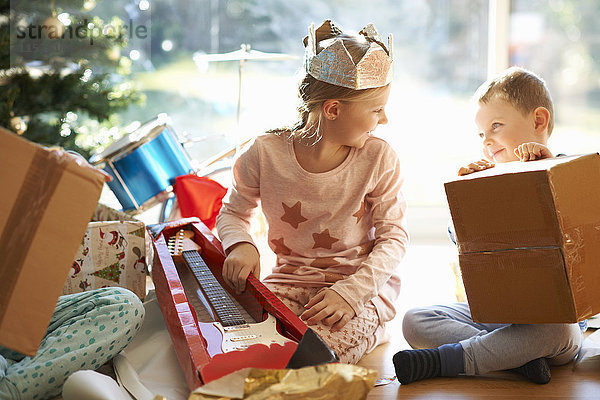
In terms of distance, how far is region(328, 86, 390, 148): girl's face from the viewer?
4.41 ft

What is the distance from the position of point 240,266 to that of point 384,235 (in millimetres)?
316

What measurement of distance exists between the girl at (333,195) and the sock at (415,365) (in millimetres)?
132

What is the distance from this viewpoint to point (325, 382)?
33.2 inches

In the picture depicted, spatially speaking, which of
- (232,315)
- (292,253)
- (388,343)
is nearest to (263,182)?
(292,253)

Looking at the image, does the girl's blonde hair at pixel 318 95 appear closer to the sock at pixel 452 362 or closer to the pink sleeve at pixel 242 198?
the pink sleeve at pixel 242 198

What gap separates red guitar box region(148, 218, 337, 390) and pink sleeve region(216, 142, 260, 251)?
58 mm

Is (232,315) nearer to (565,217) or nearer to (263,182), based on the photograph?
(263,182)

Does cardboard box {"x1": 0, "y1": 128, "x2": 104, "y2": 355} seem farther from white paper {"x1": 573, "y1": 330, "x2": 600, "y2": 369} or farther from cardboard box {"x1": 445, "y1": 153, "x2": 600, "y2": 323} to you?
white paper {"x1": 573, "y1": 330, "x2": 600, "y2": 369}

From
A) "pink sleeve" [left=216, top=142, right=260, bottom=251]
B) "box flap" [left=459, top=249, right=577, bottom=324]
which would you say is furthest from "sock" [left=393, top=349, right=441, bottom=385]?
"pink sleeve" [left=216, top=142, right=260, bottom=251]

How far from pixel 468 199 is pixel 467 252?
10 centimetres

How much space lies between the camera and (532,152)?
1215mm

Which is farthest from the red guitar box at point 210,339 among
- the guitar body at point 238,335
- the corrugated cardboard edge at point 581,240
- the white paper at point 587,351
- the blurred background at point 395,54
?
the blurred background at point 395,54

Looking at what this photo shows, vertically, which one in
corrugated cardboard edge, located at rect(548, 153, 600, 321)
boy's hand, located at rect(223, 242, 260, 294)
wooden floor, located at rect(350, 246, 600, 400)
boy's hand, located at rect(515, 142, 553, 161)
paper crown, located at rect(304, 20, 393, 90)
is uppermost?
paper crown, located at rect(304, 20, 393, 90)

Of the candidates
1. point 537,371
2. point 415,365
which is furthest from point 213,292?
point 537,371
